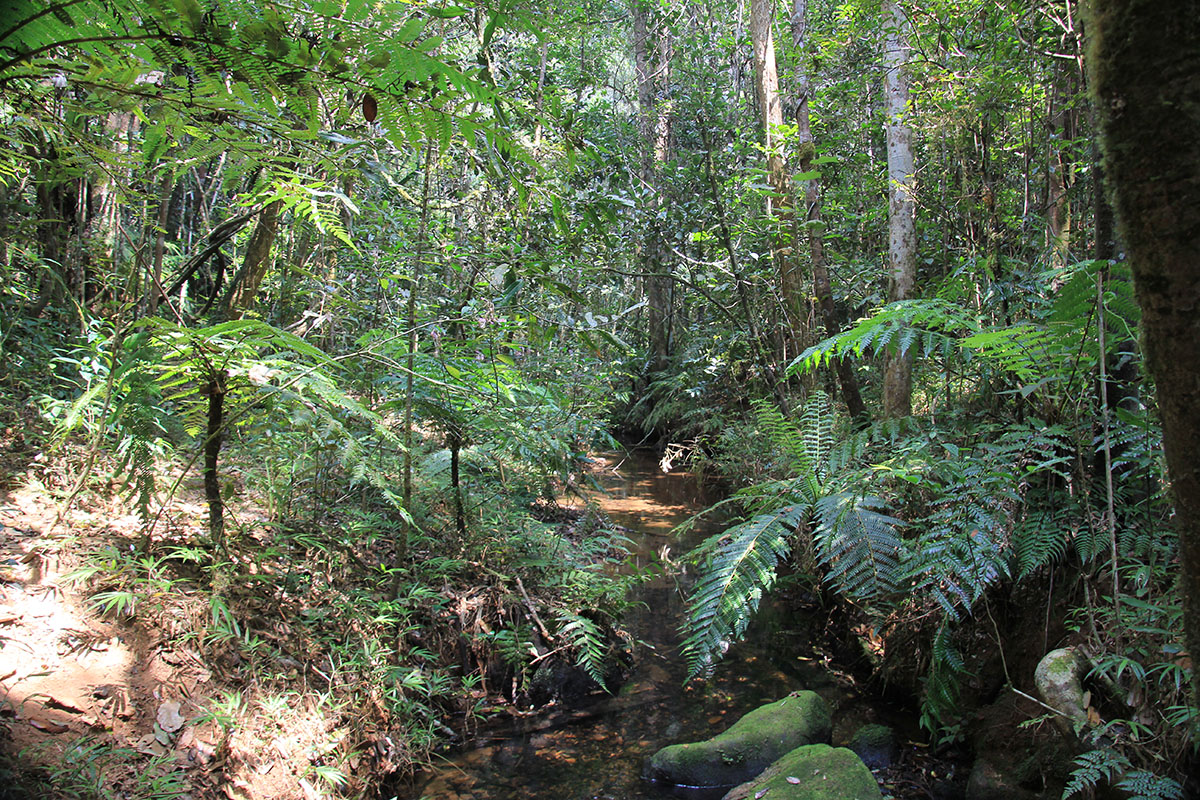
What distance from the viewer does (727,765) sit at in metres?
3.46

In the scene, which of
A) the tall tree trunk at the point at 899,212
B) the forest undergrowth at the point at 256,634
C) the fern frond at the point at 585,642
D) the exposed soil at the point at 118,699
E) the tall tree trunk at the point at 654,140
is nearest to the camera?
the exposed soil at the point at 118,699

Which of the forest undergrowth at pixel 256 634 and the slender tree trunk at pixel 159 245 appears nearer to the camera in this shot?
the forest undergrowth at pixel 256 634

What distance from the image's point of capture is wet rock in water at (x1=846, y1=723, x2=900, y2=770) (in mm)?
3502

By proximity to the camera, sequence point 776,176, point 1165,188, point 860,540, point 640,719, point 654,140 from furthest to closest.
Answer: point 654,140, point 776,176, point 640,719, point 860,540, point 1165,188

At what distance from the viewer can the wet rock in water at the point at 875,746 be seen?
11.5 ft

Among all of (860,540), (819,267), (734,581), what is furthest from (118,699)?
(819,267)

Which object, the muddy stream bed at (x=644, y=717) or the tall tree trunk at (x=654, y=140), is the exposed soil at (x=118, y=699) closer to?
the muddy stream bed at (x=644, y=717)

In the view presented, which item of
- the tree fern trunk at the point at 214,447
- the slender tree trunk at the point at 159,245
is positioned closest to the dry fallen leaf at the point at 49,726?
the tree fern trunk at the point at 214,447

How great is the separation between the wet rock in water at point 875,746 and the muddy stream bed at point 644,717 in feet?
0.38

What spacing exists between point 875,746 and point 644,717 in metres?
1.32

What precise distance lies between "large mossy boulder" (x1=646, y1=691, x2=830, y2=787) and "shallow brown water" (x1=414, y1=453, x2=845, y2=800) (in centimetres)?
10

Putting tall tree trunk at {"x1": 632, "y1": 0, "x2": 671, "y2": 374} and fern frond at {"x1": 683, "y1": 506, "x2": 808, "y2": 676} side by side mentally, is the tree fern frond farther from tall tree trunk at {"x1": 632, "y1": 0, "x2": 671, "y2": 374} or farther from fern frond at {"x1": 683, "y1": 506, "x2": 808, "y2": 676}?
tall tree trunk at {"x1": 632, "y1": 0, "x2": 671, "y2": 374}

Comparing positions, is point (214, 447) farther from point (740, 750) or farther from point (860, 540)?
point (740, 750)

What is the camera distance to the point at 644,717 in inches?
159
